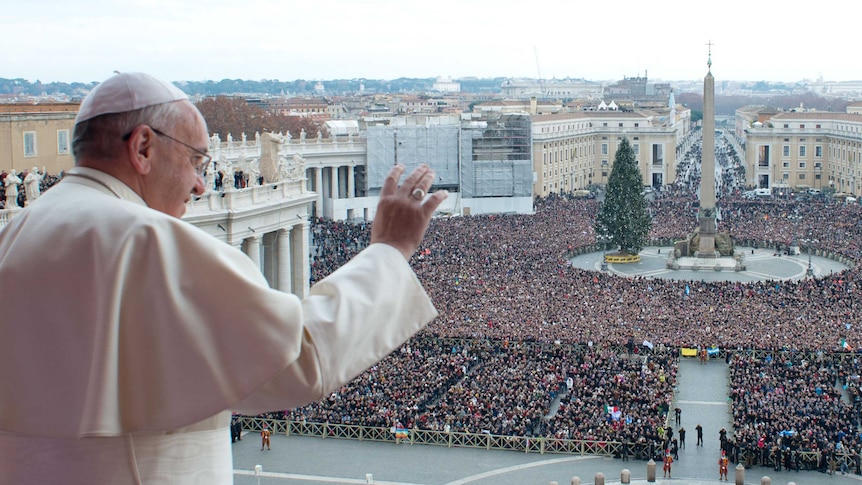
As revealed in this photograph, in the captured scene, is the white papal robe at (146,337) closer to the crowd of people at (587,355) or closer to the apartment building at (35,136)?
the crowd of people at (587,355)

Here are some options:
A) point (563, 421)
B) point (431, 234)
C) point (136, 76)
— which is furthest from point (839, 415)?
point (431, 234)

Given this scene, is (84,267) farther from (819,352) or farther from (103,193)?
(819,352)

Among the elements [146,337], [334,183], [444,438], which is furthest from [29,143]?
[334,183]

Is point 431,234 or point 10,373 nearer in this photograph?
point 10,373

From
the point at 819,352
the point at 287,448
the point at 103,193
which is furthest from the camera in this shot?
the point at 819,352

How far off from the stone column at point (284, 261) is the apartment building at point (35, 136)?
7810mm

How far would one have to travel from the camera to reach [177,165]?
9.92 feet

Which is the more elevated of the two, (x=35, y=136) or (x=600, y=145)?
(x=35, y=136)

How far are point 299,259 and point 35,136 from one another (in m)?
9.29

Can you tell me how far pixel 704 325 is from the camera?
118 ft

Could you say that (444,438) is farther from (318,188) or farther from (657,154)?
(657,154)

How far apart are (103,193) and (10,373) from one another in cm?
46

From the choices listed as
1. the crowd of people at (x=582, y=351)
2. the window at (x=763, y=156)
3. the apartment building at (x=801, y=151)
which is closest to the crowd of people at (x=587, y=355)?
the crowd of people at (x=582, y=351)

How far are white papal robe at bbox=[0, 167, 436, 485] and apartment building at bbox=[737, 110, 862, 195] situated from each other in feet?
308
